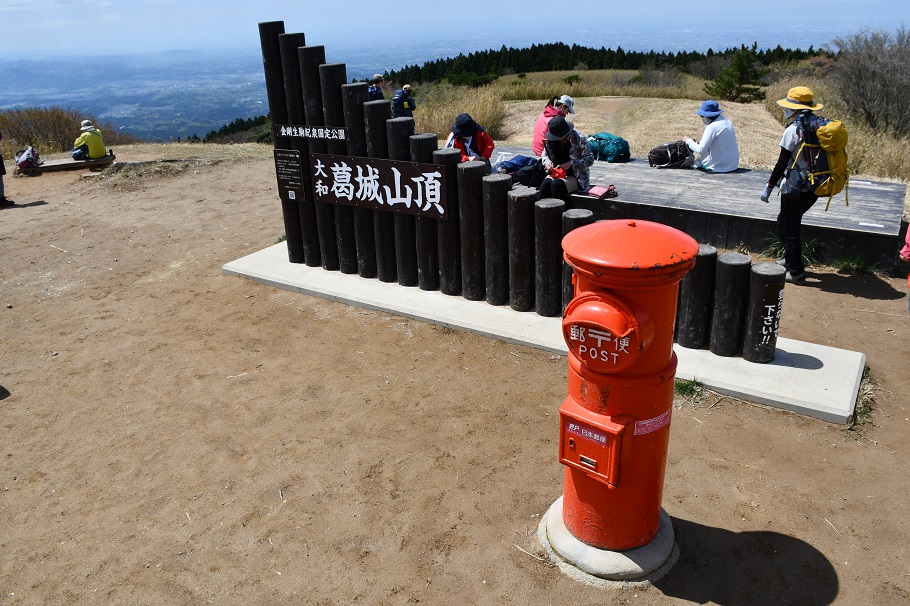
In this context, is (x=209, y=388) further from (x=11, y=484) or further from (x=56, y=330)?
(x=56, y=330)

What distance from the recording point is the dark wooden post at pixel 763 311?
4898 mm

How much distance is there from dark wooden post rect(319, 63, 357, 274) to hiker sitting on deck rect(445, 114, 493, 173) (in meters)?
1.29

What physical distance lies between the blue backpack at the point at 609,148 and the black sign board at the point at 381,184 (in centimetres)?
508

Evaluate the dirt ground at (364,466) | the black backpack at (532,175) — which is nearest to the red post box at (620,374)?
the dirt ground at (364,466)

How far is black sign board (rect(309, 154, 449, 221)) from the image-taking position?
21.1 ft

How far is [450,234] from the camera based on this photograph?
21.4ft

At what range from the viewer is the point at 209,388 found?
543cm

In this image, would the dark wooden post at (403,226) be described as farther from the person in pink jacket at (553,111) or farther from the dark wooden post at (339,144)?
the person in pink jacket at (553,111)

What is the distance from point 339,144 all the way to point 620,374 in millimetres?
4751

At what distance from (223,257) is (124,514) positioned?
4.89 m

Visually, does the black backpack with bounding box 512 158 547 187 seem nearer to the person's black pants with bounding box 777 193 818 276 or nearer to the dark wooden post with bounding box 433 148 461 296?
the dark wooden post with bounding box 433 148 461 296

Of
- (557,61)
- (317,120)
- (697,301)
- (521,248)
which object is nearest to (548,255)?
(521,248)

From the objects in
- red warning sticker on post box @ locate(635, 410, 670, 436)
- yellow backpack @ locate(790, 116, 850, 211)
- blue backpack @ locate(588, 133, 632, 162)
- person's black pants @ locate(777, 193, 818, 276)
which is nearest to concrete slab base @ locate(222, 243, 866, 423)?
person's black pants @ locate(777, 193, 818, 276)

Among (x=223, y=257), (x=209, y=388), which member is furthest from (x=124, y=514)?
(x=223, y=257)
